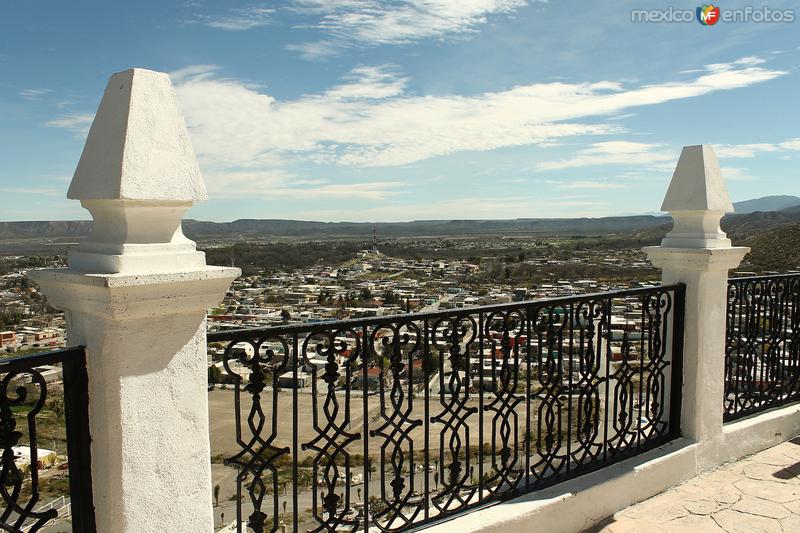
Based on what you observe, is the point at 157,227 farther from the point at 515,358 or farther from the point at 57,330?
the point at 57,330

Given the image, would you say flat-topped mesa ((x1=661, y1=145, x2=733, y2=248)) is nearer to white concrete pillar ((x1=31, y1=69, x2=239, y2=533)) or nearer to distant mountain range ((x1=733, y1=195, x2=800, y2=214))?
white concrete pillar ((x1=31, y1=69, x2=239, y2=533))

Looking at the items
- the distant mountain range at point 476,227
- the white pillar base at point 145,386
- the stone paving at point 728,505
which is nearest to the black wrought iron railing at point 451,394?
the white pillar base at point 145,386

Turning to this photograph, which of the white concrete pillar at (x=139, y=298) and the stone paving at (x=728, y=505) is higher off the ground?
the white concrete pillar at (x=139, y=298)

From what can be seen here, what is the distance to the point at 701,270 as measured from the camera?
157 inches

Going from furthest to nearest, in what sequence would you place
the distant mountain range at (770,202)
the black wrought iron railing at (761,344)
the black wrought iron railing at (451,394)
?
the distant mountain range at (770,202), the black wrought iron railing at (761,344), the black wrought iron railing at (451,394)

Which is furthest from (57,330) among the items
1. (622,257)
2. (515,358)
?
(622,257)

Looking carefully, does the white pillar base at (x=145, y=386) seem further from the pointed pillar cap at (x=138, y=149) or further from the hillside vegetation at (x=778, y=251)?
the hillside vegetation at (x=778, y=251)

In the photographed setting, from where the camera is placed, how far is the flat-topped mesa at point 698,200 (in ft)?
13.0

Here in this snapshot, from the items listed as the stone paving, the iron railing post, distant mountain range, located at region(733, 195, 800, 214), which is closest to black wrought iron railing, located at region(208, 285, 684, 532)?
the stone paving

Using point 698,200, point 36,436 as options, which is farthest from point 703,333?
point 36,436

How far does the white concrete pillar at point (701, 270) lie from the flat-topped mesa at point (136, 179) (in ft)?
11.1

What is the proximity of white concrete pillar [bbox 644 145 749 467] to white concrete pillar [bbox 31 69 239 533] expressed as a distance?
3.31m

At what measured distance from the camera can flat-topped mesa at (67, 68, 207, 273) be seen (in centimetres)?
179

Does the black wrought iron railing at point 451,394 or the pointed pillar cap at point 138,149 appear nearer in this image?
the pointed pillar cap at point 138,149
